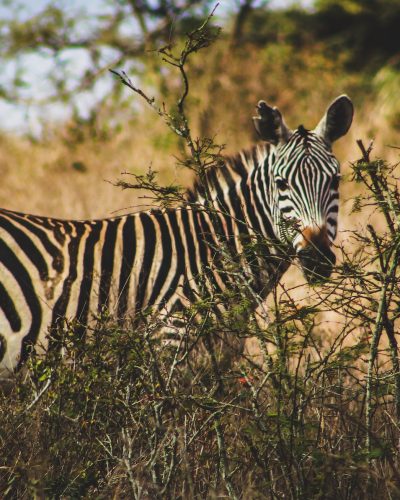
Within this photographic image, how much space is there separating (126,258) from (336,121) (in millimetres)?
1567

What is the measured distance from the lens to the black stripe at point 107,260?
4094mm

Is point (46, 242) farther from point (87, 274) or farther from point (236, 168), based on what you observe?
point (236, 168)

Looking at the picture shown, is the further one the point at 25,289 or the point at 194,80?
the point at 194,80

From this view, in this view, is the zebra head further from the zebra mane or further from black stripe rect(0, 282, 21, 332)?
black stripe rect(0, 282, 21, 332)

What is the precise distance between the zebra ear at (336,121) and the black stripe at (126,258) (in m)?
1.31

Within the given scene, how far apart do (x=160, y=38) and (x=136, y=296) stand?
1049cm

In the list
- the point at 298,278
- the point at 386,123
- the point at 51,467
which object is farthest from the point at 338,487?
the point at 386,123

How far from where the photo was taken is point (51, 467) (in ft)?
8.84

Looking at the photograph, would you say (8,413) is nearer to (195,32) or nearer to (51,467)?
(51,467)

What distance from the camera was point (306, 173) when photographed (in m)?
4.31

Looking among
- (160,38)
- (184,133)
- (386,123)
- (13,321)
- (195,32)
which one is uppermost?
(160,38)

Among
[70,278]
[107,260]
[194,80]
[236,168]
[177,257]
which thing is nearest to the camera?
[70,278]

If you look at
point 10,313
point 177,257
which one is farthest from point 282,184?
point 10,313

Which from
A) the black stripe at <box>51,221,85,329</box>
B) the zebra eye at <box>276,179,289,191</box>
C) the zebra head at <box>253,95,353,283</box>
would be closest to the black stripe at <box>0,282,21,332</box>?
the black stripe at <box>51,221,85,329</box>
